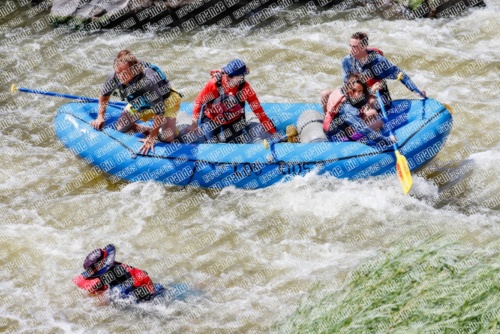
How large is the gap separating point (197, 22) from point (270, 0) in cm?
145

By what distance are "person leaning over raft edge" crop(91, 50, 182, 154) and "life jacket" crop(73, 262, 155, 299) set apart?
2.05 m

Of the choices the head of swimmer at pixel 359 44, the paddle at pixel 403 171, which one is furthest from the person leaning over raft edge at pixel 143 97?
the paddle at pixel 403 171

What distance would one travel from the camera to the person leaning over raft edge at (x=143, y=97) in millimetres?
6562

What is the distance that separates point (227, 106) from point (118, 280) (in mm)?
2403

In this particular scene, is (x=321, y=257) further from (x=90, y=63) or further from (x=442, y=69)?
(x=90, y=63)

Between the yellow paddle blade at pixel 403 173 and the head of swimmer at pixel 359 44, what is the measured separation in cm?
106

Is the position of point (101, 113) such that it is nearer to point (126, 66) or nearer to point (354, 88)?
point (126, 66)

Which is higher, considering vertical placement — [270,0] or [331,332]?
[270,0]

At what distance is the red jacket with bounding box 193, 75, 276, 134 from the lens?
22.3 feet

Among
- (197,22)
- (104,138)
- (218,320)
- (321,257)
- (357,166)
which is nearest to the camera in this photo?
(218,320)

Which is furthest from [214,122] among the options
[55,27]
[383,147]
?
[55,27]

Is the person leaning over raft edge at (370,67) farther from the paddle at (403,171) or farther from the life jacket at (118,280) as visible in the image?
the life jacket at (118,280)

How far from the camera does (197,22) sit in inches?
457

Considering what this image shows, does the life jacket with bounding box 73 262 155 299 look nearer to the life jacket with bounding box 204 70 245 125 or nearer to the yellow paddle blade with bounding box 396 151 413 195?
the life jacket with bounding box 204 70 245 125
